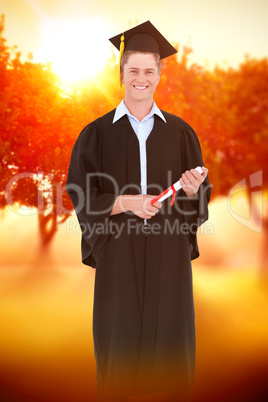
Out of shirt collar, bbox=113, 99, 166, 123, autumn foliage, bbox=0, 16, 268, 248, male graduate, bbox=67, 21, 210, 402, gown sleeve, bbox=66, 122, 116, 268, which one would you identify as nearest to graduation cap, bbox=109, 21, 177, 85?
male graduate, bbox=67, 21, 210, 402

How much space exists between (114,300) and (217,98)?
5150 mm

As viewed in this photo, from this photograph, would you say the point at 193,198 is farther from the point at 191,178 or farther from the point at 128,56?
the point at 128,56

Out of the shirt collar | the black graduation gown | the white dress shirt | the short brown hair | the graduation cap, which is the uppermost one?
the graduation cap

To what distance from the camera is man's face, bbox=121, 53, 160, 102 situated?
2730mm

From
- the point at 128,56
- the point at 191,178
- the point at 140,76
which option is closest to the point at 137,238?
the point at 191,178

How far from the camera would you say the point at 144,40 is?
9.26 feet

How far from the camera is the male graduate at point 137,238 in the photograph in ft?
8.95

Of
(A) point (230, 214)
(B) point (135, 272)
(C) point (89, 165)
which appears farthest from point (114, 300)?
(A) point (230, 214)

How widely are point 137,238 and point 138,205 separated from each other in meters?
0.26

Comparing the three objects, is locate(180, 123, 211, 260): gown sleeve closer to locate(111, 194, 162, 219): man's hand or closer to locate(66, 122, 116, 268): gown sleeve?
locate(111, 194, 162, 219): man's hand

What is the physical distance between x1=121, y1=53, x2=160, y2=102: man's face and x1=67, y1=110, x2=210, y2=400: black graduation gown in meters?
0.19

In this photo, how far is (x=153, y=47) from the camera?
2.83m

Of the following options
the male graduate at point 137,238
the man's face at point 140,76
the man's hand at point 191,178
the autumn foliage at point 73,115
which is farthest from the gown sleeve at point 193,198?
the autumn foliage at point 73,115

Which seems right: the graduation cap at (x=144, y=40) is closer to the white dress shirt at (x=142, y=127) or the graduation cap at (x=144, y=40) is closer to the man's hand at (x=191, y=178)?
the white dress shirt at (x=142, y=127)
